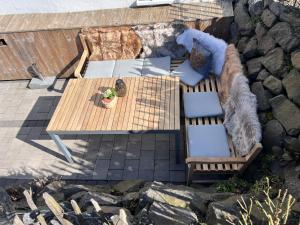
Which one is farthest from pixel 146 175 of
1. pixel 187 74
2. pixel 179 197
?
pixel 187 74

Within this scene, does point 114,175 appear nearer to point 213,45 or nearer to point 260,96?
point 260,96

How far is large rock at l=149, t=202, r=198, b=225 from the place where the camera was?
13.0 ft

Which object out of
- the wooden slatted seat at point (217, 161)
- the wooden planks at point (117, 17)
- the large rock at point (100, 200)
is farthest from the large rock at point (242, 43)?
the large rock at point (100, 200)

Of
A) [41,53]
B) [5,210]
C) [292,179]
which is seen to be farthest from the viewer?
[41,53]

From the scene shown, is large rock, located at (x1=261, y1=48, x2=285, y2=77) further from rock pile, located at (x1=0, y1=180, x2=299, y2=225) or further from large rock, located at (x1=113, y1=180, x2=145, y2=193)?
large rock, located at (x1=113, y1=180, x2=145, y2=193)

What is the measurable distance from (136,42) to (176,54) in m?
1.09

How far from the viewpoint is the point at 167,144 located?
6.92 metres

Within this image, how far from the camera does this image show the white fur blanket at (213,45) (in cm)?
654

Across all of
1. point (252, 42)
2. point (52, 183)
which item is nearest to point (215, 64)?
point (252, 42)

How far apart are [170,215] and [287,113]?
2.69 meters

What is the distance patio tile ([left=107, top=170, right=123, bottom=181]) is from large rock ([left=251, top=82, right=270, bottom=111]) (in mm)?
3250

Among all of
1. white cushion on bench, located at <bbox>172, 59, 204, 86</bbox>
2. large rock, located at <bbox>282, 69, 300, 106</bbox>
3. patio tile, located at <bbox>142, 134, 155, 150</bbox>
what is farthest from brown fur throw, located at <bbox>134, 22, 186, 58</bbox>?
large rock, located at <bbox>282, 69, 300, 106</bbox>

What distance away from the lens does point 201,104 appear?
6.38m

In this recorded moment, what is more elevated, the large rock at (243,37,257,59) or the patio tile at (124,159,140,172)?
the large rock at (243,37,257,59)
